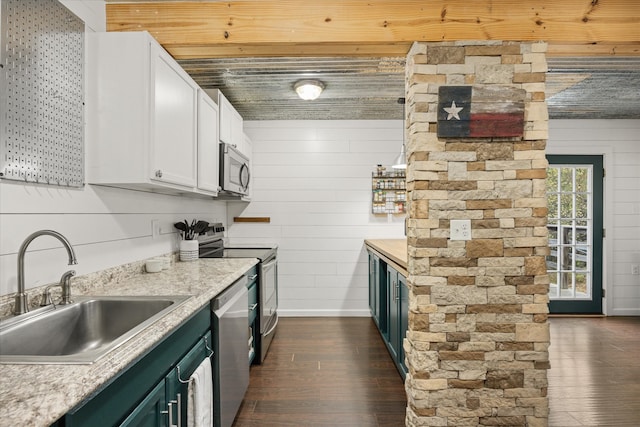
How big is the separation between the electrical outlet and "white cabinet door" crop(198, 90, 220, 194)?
1.33 feet

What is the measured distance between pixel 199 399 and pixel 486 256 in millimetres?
1605

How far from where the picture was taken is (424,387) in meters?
1.93

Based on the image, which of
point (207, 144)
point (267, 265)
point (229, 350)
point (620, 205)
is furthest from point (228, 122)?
point (620, 205)

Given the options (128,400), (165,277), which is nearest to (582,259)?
(165,277)

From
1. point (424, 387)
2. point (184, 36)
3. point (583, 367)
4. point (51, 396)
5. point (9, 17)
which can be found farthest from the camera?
point (583, 367)

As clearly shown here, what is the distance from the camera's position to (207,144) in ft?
8.32

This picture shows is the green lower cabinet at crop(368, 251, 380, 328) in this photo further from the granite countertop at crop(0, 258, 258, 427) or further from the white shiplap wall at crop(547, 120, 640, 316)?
the white shiplap wall at crop(547, 120, 640, 316)

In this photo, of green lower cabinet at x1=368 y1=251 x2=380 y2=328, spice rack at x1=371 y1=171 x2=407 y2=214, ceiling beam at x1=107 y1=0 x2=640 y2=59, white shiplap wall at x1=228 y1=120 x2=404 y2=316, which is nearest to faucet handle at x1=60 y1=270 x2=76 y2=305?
ceiling beam at x1=107 y1=0 x2=640 y2=59

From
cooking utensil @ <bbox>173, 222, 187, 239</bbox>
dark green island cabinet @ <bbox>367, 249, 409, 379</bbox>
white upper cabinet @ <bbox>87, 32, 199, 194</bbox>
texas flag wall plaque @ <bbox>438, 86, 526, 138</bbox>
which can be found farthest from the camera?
cooking utensil @ <bbox>173, 222, 187, 239</bbox>

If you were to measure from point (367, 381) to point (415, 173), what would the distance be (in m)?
1.66

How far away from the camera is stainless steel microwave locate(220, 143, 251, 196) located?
2.84 metres

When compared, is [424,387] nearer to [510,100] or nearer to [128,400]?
[128,400]

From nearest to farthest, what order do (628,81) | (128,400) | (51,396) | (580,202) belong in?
(51,396)
(128,400)
(628,81)
(580,202)

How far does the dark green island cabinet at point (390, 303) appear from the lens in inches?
96.9
